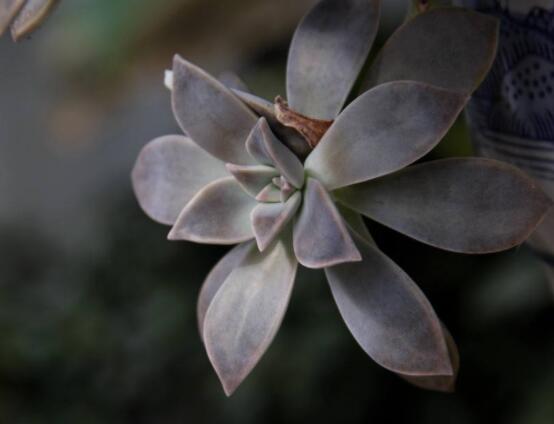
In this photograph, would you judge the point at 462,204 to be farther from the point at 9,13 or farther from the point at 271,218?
the point at 9,13

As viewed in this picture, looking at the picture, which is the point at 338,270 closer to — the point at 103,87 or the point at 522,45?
the point at 522,45

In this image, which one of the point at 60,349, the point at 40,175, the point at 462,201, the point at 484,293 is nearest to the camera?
the point at 462,201

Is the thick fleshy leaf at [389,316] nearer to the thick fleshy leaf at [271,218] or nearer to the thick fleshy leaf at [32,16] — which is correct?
the thick fleshy leaf at [271,218]

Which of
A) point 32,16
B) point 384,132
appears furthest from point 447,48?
point 32,16

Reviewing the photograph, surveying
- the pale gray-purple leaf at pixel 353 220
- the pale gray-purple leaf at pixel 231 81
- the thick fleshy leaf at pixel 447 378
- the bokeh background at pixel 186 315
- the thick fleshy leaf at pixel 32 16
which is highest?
the thick fleshy leaf at pixel 32 16

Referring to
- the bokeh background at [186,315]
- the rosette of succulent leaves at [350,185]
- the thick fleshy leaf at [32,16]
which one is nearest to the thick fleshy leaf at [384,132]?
the rosette of succulent leaves at [350,185]

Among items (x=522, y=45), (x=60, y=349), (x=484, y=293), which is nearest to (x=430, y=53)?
(x=522, y=45)

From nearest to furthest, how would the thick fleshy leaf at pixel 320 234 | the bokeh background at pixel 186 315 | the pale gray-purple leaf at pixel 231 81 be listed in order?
1. the thick fleshy leaf at pixel 320 234
2. the pale gray-purple leaf at pixel 231 81
3. the bokeh background at pixel 186 315
